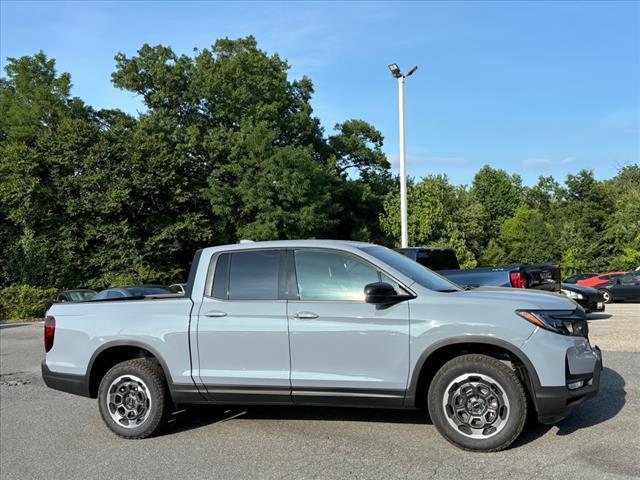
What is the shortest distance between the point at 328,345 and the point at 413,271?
43.4 inches

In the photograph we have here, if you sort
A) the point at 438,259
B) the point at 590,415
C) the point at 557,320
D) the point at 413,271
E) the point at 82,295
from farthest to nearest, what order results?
the point at 82,295
the point at 438,259
the point at 590,415
the point at 413,271
the point at 557,320

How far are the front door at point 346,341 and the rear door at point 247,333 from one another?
6.3 inches

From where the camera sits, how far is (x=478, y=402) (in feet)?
16.0

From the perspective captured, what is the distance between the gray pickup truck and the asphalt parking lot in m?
0.30

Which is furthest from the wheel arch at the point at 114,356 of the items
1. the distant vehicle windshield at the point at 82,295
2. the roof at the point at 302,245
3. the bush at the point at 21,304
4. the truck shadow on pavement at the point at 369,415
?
the bush at the point at 21,304

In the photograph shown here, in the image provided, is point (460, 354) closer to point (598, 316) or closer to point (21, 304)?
point (598, 316)

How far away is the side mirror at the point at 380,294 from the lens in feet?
16.3

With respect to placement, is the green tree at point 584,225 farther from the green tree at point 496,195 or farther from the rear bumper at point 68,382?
the rear bumper at point 68,382

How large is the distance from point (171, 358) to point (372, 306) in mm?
2007

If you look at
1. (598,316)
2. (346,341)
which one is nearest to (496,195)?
(598,316)

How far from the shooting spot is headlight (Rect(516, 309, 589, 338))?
4.80m

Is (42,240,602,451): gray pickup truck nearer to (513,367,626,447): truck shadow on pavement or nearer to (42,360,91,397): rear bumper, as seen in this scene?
(42,360,91,397): rear bumper

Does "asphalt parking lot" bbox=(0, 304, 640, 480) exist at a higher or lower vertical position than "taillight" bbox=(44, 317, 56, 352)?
lower

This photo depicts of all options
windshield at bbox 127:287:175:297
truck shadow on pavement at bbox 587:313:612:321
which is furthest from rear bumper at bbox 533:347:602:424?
windshield at bbox 127:287:175:297
